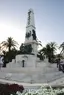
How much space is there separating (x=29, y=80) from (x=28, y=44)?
1849cm

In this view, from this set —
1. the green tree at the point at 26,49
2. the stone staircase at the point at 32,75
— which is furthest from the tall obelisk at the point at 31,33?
the stone staircase at the point at 32,75

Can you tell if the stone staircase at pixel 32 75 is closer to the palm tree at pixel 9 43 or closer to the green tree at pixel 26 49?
the green tree at pixel 26 49

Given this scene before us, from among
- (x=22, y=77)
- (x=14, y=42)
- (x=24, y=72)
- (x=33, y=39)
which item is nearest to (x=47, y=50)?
(x=33, y=39)

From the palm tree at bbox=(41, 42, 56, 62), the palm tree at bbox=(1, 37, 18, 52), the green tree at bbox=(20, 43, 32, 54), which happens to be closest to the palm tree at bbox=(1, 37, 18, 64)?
the palm tree at bbox=(1, 37, 18, 52)

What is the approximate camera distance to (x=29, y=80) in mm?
24953

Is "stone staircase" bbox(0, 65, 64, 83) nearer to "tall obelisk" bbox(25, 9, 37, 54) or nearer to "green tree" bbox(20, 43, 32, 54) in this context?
"green tree" bbox(20, 43, 32, 54)

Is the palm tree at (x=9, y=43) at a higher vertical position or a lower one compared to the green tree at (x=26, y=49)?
higher

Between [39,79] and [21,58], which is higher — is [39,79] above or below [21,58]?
below

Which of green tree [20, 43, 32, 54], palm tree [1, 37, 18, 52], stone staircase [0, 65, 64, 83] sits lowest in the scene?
stone staircase [0, 65, 64, 83]

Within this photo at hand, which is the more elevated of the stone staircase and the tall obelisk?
the tall obelisk

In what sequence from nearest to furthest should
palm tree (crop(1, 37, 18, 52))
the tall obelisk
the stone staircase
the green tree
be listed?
the stone staircase → the green tree → the tall obelisk → palm tree (crop(1, 37, 18, 52))

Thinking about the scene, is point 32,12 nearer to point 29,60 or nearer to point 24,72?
point 29,60

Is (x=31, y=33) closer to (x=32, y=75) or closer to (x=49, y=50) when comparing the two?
(x=49, y=50)

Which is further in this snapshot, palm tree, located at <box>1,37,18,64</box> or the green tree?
palm tree, located at <box>1,37,18,64</box>
